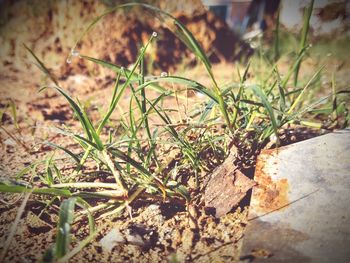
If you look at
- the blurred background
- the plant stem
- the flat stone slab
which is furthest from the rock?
the blurred background

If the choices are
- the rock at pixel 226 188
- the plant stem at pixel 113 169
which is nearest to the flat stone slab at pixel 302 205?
the rock at pixel 226 188

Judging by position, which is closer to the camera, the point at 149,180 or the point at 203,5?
the point at 149,180

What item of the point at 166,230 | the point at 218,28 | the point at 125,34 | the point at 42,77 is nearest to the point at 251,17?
the point at 218,28

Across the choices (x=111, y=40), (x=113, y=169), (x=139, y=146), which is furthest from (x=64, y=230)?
(x=111, y=40)

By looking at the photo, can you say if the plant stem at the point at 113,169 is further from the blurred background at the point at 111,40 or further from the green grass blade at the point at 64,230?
the blurred background at the point at 111,40

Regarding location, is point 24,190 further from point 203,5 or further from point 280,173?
point 203,5

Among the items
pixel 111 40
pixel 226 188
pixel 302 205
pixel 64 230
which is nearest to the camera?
pixel 64 230

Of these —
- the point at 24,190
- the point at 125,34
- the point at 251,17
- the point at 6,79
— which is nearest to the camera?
the point at 24,190

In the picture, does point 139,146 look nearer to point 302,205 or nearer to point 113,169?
point 113,169

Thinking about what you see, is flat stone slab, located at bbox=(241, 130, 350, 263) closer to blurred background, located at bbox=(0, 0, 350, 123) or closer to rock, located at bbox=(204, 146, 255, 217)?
rock, located at bbox=(204, 146, 255, 217)
